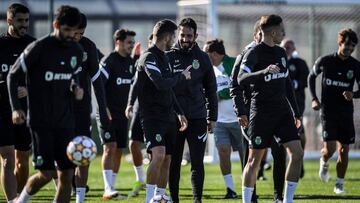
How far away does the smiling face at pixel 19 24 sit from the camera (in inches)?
444

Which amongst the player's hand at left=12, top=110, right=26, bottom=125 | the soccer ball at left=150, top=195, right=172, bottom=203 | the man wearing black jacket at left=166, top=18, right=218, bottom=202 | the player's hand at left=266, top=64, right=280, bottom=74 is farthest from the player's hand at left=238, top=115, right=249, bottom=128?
the player's hand at left=12, top=110, right=26, bottom=125

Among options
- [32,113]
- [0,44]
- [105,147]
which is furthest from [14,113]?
[105,147]

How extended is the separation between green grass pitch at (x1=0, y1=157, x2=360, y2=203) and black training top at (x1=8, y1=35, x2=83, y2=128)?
12.4 feet

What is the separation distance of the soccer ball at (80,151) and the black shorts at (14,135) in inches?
68.8

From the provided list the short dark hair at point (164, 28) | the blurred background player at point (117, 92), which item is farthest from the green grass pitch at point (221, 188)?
the short dark hair at point (164, 28)

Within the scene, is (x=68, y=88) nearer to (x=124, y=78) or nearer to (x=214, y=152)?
(x=124, y=78)

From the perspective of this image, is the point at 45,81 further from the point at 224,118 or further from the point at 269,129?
the point at 224,118

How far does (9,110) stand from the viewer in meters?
11.3

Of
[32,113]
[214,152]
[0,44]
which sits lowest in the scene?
[214,152]

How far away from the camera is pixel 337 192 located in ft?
47.7

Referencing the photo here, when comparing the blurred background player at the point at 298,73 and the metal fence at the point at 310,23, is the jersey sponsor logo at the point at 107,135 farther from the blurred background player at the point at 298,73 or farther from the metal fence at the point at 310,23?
A: the metal fence at the point at 310,23

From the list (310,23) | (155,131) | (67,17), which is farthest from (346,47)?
(310,23)

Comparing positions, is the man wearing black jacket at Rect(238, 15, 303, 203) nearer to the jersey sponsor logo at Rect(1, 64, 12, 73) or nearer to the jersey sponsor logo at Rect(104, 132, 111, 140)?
the jersey sponsor logo at Rect(1, 64, 12, 73)

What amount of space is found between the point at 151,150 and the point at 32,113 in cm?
197
